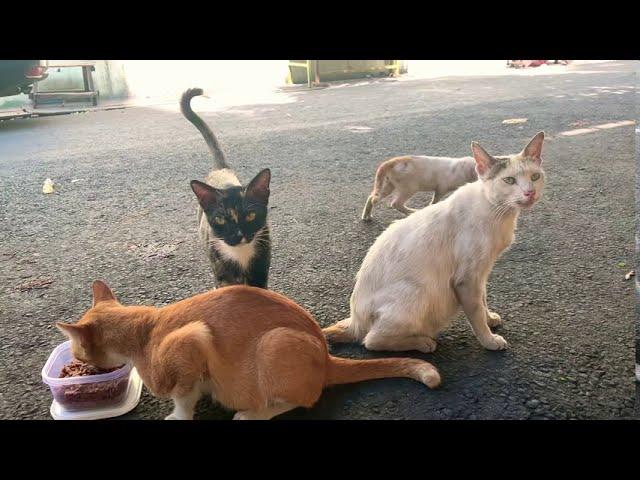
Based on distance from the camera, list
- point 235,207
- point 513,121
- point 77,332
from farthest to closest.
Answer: point 513,121
point 235,207
point 77,332

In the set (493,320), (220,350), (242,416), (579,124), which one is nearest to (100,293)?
(220,350)

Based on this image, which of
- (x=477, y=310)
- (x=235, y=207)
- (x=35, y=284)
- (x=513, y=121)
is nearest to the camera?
(x=235, y=207)

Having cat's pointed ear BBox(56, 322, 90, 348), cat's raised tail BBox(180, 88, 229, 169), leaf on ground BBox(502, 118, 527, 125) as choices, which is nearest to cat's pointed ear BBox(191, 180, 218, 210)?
cat's raised tail BBox(180, 88, 229, 169)

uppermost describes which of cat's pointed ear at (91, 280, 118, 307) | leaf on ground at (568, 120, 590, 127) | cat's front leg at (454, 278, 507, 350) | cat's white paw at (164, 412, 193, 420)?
leaf on ground at (568, 120, 590, 127)

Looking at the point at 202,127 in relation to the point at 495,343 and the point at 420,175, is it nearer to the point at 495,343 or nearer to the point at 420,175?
the point at 420,175

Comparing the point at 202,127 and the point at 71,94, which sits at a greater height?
the point at 71,94

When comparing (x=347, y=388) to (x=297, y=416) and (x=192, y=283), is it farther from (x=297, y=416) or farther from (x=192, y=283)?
(x=192, y=283)

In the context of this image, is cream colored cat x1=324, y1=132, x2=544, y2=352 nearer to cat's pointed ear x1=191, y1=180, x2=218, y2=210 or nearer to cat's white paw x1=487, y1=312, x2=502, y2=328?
A: cat's white paw x1=487, y1=312, x2=502, y2=328

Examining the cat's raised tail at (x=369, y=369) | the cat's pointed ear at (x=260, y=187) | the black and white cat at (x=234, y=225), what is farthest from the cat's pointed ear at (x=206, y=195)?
the cat's raised tail at (x=369, y=369)

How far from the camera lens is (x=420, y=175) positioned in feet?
7.14

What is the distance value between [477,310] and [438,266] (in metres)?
0.20

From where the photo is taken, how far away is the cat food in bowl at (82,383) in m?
1.51

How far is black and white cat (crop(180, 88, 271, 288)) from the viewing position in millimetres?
1575

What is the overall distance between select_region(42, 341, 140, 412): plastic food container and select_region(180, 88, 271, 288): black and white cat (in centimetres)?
46
